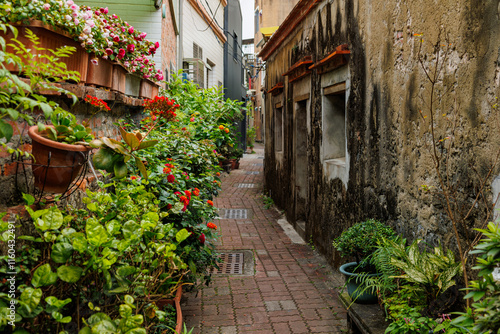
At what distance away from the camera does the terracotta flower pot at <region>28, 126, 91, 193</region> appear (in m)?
2.37

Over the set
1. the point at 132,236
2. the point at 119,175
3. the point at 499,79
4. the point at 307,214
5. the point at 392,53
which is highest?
the point at 392,53

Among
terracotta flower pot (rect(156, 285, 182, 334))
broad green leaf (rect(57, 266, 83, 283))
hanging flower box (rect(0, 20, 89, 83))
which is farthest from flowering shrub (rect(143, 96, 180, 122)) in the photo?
broad green leaf (rect(57, 266, 83, 283))

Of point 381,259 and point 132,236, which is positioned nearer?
point 132,236

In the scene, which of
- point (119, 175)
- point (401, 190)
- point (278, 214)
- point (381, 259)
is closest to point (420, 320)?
point (381, 259)

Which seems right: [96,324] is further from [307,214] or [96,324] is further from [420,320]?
[307,214]

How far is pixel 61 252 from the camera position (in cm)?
204

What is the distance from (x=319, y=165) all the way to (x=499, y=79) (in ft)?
13.0

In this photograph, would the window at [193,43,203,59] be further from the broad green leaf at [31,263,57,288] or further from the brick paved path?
the broad green leaf at [31,263,57,288]

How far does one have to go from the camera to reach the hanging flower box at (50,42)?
9.03ft

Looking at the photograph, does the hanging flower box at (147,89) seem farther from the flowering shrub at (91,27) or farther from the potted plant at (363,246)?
the potted plant at (363,246)

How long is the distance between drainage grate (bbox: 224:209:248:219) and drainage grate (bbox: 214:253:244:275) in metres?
2.46

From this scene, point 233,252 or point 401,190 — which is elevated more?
point 401,190

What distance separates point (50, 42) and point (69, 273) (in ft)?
5.68

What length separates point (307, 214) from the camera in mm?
6945
